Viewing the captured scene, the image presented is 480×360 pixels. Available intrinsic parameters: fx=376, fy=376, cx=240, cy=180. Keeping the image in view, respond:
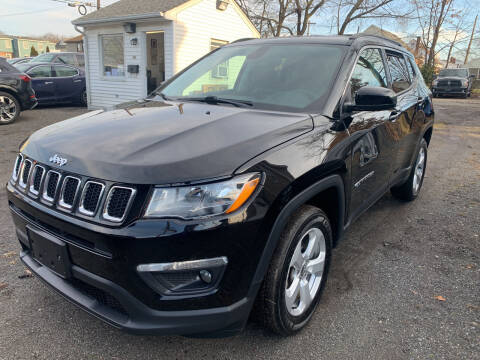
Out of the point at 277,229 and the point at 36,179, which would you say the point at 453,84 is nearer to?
the point at 277,229

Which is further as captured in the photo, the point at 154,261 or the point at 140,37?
the point at 140,37

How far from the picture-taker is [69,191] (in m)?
1.84

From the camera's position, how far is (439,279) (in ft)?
9.84

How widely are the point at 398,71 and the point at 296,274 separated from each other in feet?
8.64

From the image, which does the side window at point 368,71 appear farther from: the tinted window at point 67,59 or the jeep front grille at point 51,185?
the tinted window at point 67,59

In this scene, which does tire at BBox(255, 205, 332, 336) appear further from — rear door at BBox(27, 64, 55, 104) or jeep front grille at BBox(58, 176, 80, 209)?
rear door at BBox(27, 64, 55, 104)

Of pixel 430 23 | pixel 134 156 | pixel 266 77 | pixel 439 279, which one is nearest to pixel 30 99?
pixel 266 77

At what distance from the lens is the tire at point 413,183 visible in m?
4.47

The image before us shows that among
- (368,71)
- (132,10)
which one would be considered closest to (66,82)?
(132,10)

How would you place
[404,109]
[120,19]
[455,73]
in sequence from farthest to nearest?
[455,73] → [120,19] → [404,109]

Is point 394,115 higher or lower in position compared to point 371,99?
lower

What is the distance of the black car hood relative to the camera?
1.70 meters

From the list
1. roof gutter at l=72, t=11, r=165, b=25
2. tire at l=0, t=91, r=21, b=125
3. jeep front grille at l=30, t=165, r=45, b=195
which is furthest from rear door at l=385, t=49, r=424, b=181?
tire at l=0, t=91, r=21, b=125

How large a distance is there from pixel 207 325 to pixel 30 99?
984 cm
